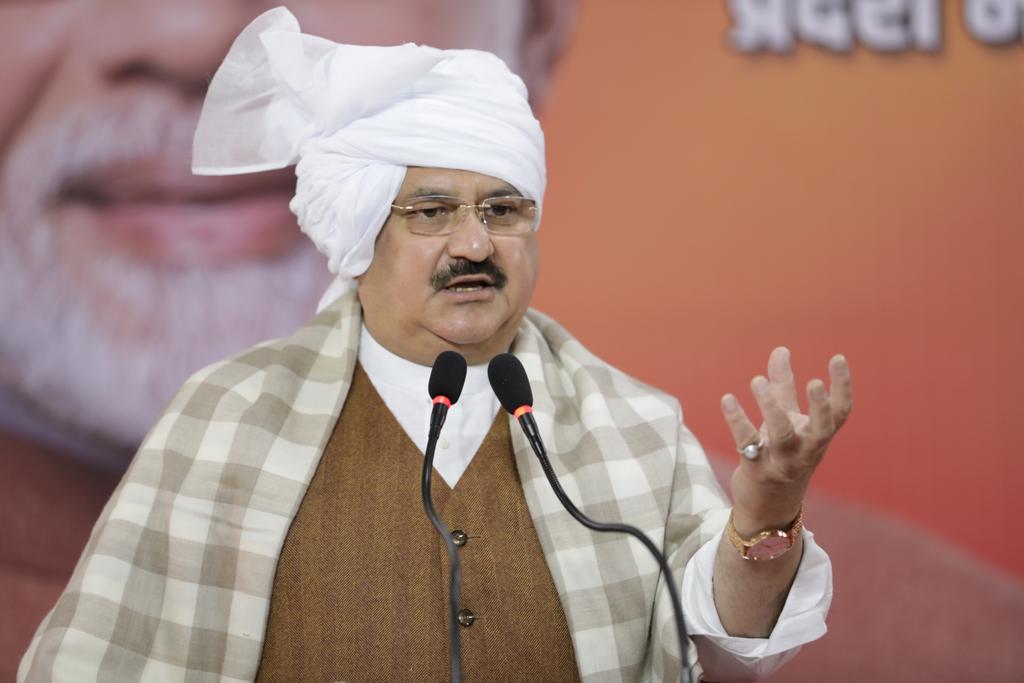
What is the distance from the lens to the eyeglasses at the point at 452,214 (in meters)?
2.35

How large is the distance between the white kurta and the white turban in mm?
243

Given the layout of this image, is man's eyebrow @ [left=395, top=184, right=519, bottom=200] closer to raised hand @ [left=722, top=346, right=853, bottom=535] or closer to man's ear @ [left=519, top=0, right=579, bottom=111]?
raised hand @ [left=722, top=346, right=853, bottom=535]

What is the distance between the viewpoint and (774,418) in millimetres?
1702

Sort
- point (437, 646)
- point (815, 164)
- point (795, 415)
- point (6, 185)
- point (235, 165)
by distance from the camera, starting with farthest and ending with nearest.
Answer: point (815, 164) → point (6, 185) → point (235, 165) → point (437, 646) → point (795, 415)

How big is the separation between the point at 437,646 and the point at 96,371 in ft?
5.02

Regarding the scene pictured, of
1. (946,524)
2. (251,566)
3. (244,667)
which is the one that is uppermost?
(251,566)

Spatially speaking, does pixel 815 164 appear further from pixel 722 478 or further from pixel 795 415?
pixel 795 415

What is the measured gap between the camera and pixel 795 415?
1771 millimetres

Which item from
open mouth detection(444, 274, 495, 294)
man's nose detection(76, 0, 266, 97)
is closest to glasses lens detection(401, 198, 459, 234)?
open mouth detection(444, 274, 495, 294)

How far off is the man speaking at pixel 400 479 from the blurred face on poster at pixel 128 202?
0.72 meters

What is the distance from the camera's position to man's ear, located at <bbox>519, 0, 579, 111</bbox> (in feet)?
10.7

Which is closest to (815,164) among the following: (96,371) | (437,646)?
(437,646)

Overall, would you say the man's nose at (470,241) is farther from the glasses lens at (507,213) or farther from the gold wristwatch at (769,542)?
the gold wristwatch at (769,542)

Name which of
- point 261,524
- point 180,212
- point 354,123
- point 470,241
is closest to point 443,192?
point 470,241
